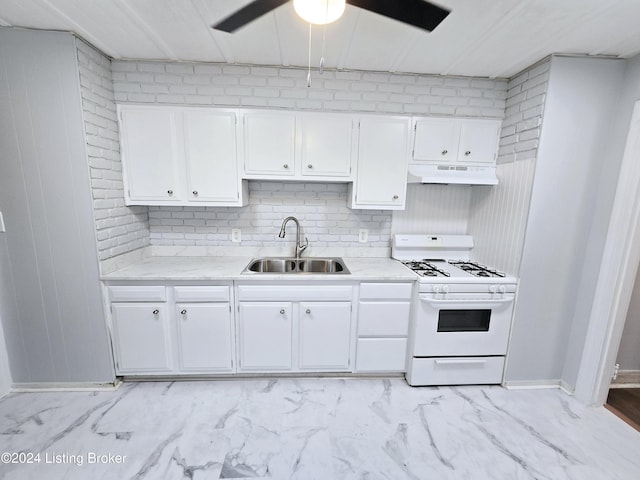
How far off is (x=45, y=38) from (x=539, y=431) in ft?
13.1

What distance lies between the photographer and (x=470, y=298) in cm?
202

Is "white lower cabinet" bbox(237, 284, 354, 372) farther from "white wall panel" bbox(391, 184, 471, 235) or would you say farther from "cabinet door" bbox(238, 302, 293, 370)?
"white wall panel" bbox(391, 184, 471, 235)

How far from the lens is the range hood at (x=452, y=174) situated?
214cm

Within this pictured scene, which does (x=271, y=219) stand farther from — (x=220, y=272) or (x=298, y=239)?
(x=220, y=272)

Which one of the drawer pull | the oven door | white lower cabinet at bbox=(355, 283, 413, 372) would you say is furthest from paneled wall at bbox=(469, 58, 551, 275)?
white lower cabinet at bbox=(355, 283, 413, 372)

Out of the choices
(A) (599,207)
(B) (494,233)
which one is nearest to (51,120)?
(B) (494,233)

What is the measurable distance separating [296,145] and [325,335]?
1.52 m

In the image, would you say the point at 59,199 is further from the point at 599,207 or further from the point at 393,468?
the point at 599,207

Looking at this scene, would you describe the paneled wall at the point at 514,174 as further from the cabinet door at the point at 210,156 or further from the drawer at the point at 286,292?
the cabinet door at the point at 210,156

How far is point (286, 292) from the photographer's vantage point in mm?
2033

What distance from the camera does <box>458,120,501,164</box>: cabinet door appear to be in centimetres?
223

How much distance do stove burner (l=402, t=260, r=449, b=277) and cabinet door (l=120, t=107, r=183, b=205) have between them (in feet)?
6.57

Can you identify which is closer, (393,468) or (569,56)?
(393,468)

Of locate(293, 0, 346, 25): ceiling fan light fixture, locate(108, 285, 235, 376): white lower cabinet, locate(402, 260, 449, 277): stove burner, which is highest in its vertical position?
locate(293, 0, 346, 25): ceiling fan light fixture
